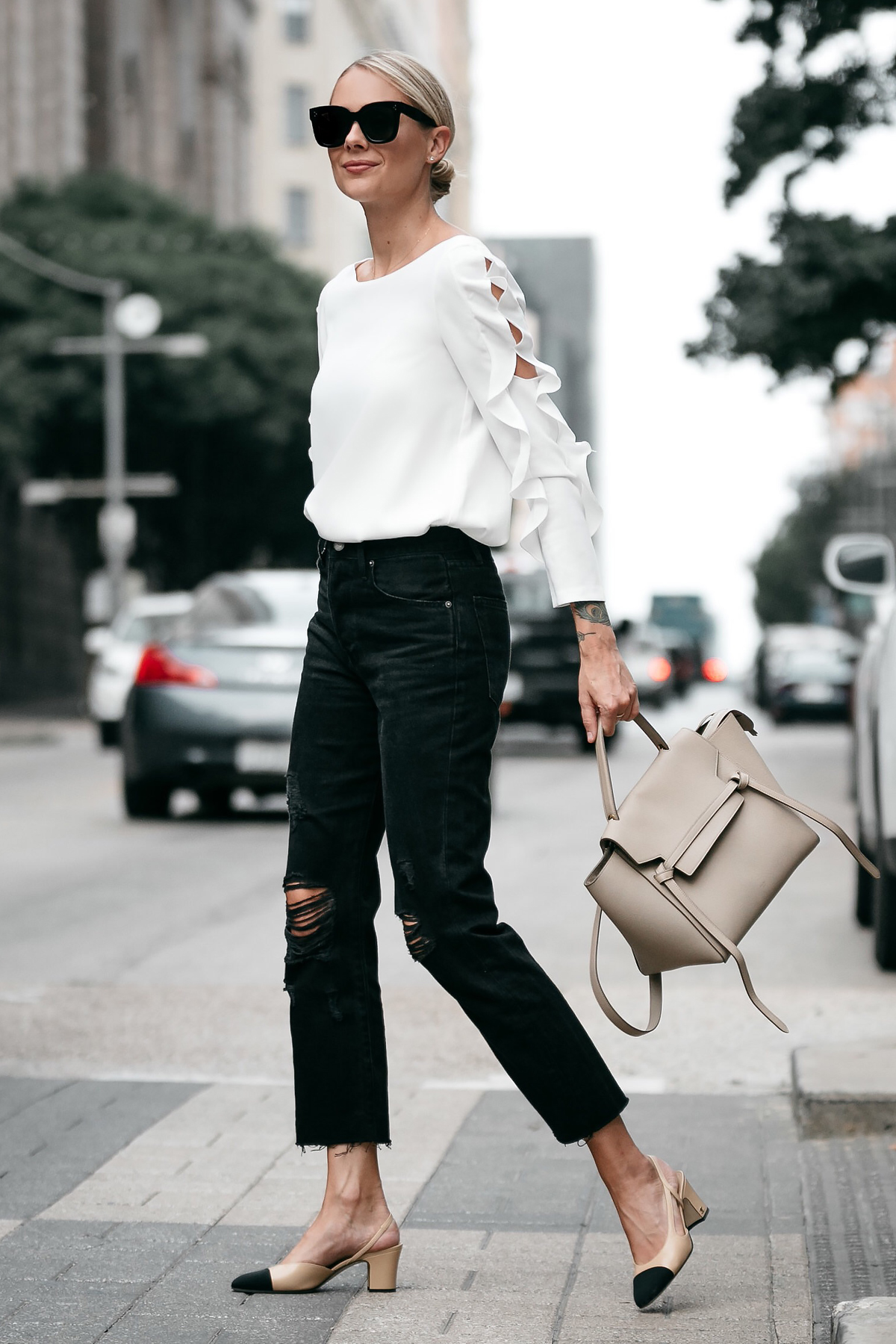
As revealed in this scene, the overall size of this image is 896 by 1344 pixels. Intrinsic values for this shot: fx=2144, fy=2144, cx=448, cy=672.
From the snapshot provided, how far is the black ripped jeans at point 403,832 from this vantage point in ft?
10.9

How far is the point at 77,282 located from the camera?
38.7 m

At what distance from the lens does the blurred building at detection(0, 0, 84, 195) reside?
43.6 meters

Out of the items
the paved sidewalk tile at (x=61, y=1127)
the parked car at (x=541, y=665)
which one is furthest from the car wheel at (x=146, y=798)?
the parked car at (x=541, y=665)

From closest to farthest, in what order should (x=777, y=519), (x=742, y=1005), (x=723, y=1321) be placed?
(x=723, y=1321)
(x=742, y=1005)
(x=777, y=519)

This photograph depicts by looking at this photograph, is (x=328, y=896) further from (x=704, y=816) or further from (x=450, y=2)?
(x=450, y=2)

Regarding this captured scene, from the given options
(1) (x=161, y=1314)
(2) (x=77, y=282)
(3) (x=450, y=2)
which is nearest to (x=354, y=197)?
(1) (x=161, y=1314)

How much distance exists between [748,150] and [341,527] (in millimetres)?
19888

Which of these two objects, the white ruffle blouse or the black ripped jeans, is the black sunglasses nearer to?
the white ruffle blouse

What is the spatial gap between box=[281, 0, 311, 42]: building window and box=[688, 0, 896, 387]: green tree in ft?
207

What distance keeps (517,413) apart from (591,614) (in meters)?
0.33

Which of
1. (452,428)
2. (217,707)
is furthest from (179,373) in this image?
(452,428)

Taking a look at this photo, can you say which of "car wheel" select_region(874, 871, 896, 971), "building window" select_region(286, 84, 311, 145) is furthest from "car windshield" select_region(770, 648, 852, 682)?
"building window" select_region(286, 84, 311, 145)

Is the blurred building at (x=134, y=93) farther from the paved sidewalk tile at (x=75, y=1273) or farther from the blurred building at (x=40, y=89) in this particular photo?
the paved sidewalk tile at (x=75, y=1273)

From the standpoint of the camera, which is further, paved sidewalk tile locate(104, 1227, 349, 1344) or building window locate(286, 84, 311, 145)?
building window locate(286, 84, 311, 145)
